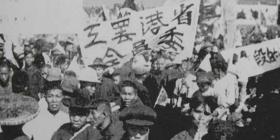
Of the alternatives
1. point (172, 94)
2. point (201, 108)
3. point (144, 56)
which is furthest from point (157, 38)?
point (201, 108)

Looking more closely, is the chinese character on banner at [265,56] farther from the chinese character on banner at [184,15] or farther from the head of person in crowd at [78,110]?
the head of person in crowd at [78,110]

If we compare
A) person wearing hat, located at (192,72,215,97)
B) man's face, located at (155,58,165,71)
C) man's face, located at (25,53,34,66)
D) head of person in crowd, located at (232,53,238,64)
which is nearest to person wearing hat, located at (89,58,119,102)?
man's face, located at (155,58,165,71)

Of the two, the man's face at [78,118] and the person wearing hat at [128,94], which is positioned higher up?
the person wearing hat at [128,94]

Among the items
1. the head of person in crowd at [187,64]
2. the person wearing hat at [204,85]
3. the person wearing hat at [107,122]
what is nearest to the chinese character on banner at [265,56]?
the person wearing hat at [204,85]

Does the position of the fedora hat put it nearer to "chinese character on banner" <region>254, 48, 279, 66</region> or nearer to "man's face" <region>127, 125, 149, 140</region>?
"man's face" <region>127, 125, 149, 140</region>

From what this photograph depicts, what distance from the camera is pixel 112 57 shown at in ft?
11.5

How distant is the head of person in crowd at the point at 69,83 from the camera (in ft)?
11.3

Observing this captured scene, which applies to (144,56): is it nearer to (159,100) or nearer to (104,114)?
(159,100)

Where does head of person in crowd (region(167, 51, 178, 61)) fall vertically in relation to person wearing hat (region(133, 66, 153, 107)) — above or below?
above

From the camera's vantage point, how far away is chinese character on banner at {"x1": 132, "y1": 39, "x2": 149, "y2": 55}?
3.48 m

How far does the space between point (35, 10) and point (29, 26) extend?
15 cm

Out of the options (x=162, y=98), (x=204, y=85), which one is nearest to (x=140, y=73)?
(x=162, y=98)

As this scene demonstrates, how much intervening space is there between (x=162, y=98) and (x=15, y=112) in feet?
4.40

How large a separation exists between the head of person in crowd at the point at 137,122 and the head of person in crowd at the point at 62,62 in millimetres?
657
